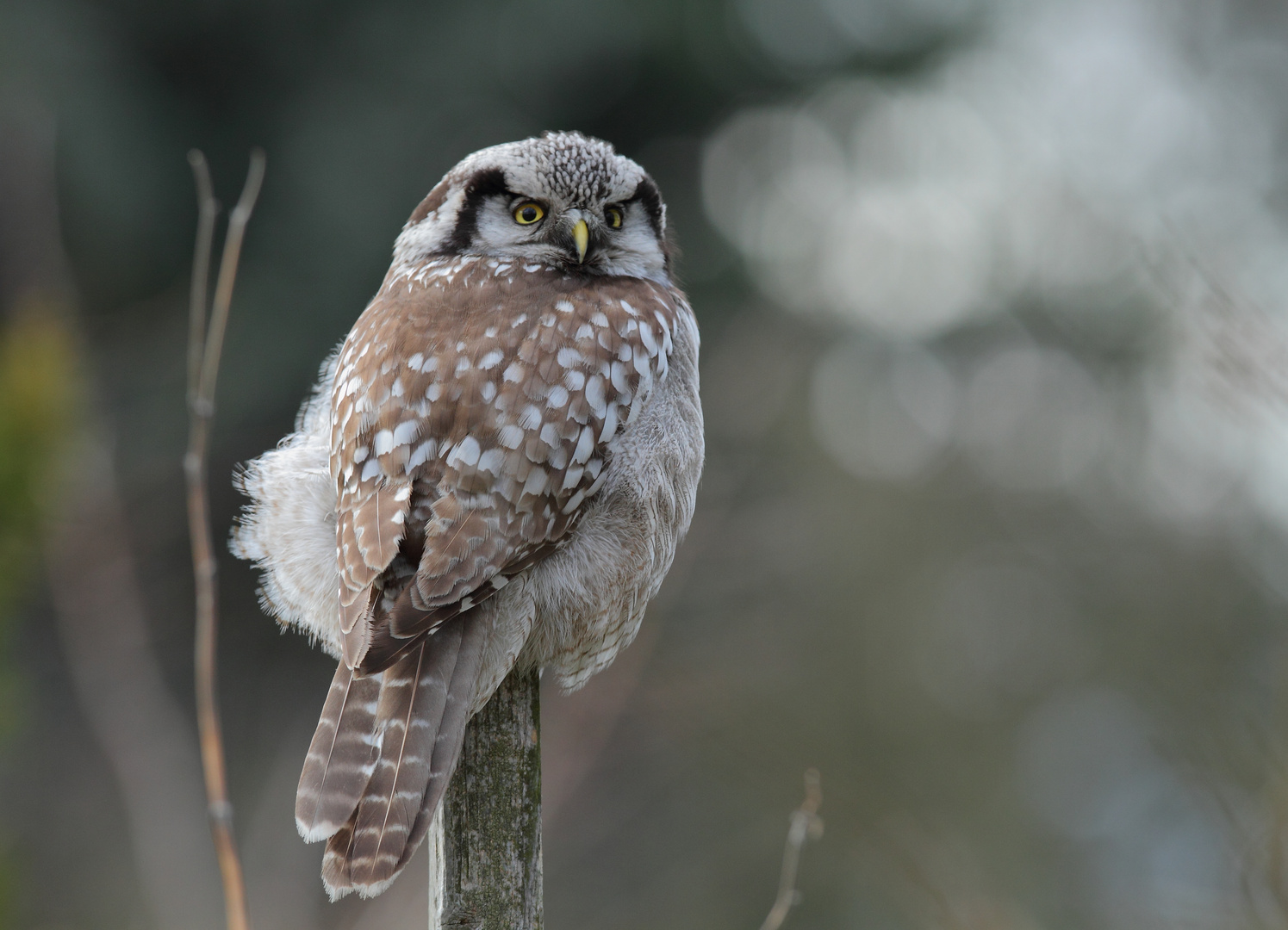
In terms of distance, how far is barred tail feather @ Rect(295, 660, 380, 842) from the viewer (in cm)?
172

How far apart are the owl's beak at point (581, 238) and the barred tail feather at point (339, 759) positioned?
121 cm

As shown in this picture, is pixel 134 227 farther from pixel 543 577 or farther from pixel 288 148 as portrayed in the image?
pixel 543 577

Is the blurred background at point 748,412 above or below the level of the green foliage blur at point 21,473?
below

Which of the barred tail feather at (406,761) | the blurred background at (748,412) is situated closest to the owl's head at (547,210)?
the barred tail feather at (406,761)

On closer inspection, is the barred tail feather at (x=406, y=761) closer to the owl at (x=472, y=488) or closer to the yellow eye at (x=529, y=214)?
the owl at (x=472, y=488)

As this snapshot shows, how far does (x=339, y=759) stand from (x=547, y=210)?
4.97ft

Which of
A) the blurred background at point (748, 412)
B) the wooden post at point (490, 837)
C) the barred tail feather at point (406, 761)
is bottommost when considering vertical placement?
the blurred background at point (748, 412)

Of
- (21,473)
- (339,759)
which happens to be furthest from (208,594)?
(21,473)

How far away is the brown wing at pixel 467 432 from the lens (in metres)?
1.95

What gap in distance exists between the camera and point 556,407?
7.09ft

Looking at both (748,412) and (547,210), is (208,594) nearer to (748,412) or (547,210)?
(547,210)

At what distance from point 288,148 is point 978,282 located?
23.2ft

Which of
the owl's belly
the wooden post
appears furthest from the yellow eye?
the wooden post

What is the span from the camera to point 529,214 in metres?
2.78
